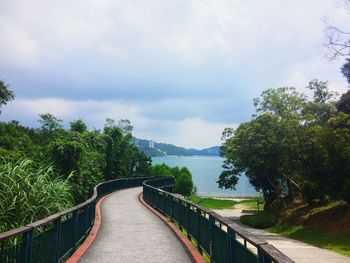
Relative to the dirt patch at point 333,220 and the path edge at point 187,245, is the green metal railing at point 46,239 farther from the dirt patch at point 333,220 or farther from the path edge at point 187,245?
the dirt patch at point 333,220

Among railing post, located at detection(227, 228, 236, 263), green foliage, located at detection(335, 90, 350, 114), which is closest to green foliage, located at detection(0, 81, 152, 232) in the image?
railing post, located at detection(227, 228, 236, 263)

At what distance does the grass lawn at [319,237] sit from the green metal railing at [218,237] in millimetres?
12238

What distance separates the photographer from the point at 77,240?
972 cm

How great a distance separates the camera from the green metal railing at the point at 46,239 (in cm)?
511

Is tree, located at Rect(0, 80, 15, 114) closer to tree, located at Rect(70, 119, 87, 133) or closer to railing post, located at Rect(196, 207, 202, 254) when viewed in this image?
tree, located at Rect(70, 119, 87, 133)

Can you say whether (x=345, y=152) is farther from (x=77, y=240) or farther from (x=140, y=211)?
(x=77, y=240)

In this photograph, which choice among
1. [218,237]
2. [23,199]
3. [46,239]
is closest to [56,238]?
[46,239]

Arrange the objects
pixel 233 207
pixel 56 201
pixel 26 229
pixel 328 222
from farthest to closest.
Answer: pixel 233 207 → pixel 328 222 → pixel 56 201 → pixel 26 229

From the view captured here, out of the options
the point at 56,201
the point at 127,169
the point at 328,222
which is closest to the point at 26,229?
the point at 56,201

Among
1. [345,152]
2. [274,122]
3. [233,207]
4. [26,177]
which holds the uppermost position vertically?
[274,122]

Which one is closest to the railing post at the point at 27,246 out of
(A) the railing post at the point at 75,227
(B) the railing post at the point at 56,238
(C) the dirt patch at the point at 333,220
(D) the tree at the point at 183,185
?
(B) the railing post at the point at 56,238

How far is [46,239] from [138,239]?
4.84m

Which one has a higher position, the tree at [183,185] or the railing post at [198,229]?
the tree at [183,185]

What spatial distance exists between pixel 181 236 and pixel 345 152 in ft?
56.8
